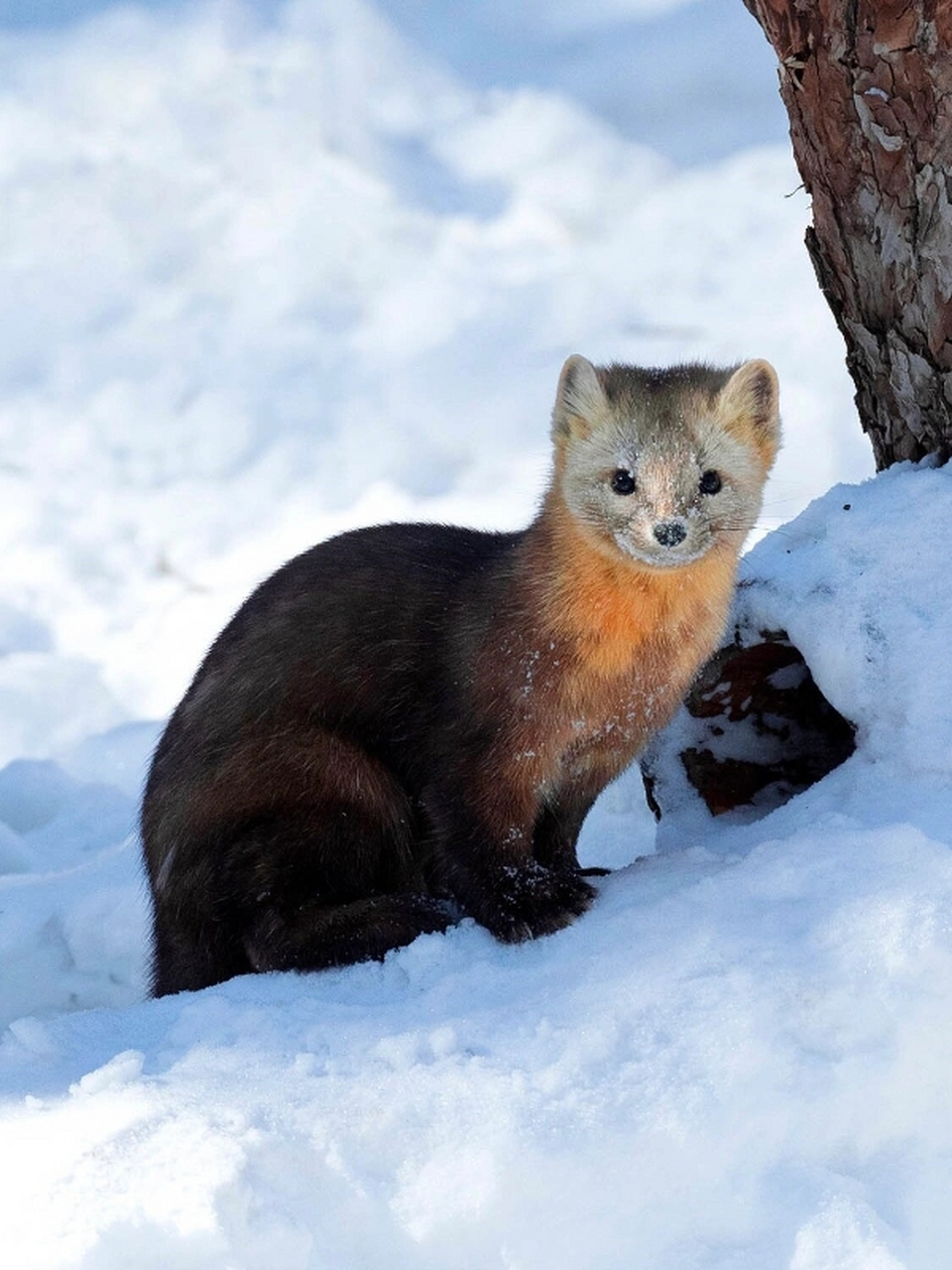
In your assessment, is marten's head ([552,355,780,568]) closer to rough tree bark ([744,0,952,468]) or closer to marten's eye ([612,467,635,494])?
marten's eye ([612,467,635,494])

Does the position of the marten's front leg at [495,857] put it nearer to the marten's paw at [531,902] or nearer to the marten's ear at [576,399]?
the marten's paw at [531,902]

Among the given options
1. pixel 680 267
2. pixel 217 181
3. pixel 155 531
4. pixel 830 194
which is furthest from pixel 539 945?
pixel 217 181

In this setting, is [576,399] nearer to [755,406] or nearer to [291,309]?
[755,406]

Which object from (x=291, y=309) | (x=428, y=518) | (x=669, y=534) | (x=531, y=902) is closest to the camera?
(x=669, y=534)

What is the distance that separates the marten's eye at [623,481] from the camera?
3.06 meters

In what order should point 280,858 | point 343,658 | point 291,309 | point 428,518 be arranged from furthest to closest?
point 291,309 → point 428,518 → point 343,658 → point 280,858

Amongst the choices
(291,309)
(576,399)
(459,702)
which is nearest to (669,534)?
(576,399)

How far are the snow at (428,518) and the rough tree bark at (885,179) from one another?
22cm

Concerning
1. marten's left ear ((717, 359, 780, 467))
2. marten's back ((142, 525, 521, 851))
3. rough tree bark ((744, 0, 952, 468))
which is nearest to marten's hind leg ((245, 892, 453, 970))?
marten's back ((142, 525, 521, 851))

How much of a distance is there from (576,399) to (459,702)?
641 mm

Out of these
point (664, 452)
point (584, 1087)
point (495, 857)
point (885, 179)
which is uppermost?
point (885, 179)

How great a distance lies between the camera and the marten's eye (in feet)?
10.0

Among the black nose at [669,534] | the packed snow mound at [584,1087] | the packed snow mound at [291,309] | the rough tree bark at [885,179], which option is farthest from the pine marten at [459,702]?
the packed snow mound at [291,309]

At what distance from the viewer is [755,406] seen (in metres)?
3.25
